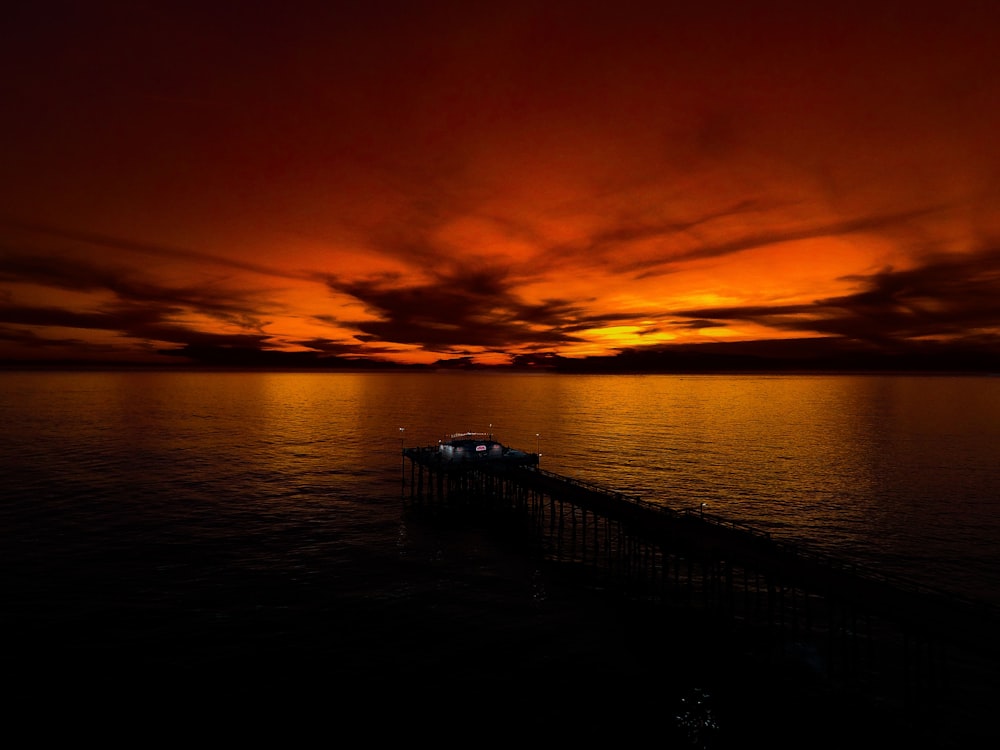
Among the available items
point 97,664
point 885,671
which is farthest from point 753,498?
point 97,664

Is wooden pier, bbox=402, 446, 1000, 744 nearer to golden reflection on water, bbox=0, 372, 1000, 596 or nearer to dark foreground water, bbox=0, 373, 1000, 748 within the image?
dark foreground water, bbox=0, 373, 1000, 748

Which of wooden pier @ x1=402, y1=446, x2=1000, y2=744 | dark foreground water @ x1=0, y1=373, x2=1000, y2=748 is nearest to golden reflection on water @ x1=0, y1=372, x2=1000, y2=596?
dark foreground water @ x1=0, y1=373, x2=1000, y2=748

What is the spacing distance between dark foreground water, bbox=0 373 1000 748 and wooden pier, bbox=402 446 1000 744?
8.61 ft

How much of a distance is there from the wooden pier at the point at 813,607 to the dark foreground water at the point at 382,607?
262 centimetres

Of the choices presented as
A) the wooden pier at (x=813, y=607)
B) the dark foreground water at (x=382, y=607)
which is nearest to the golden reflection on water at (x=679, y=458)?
the dark foreground water at (x=382, y=607)

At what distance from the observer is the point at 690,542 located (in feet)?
139

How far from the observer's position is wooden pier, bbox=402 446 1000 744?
30.2 meters

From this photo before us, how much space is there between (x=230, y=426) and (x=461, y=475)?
312ft

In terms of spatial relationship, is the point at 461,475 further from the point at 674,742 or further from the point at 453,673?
the point at 674,742

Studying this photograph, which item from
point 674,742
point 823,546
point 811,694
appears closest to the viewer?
point 674,742

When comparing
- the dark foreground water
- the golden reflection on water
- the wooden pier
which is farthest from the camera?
the golden reflection on water

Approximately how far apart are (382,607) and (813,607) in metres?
31.0

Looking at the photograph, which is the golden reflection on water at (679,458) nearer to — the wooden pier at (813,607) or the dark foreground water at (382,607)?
the dark foreground water at (382,607)

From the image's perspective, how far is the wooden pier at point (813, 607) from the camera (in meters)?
30.2
